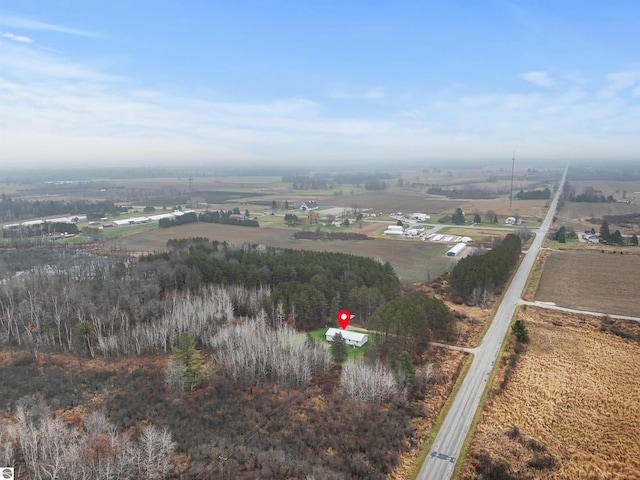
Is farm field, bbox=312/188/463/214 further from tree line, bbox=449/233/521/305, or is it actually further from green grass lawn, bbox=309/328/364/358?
green grass lawn, bbox=309/328/364/358

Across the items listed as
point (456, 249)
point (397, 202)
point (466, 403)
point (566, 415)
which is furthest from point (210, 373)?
point (397, 202)

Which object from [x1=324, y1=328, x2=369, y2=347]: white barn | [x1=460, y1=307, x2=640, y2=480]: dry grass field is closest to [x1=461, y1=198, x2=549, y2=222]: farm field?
[x1=460, y1=307, x2=640, y2=480]: dry grass field

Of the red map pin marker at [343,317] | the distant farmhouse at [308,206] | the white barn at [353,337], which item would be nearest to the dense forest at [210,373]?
the red map pin marker at [343,317]

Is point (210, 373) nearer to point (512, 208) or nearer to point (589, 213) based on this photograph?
point (512, 208)

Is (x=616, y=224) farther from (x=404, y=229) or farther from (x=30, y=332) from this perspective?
(x=30, y=332)

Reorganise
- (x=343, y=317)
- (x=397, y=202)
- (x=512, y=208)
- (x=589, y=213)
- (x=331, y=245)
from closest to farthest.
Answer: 1. (x=343, y=317)
2. (x=331, y=245)
3. (x=589, y=213)
4. (x=512, y=208)
5. (x=397, y=202)
